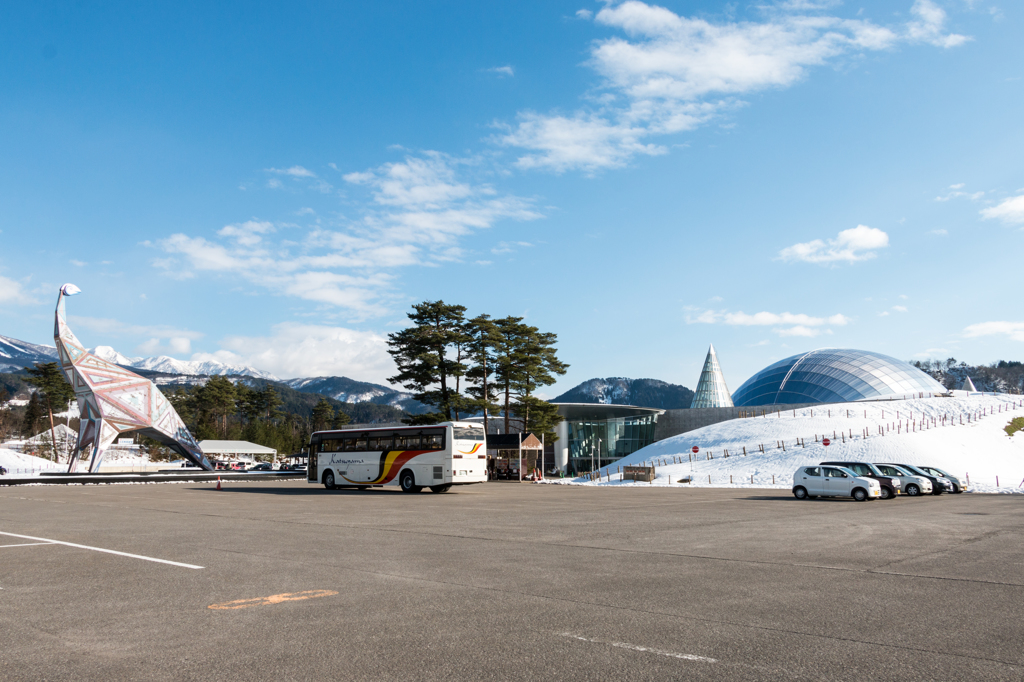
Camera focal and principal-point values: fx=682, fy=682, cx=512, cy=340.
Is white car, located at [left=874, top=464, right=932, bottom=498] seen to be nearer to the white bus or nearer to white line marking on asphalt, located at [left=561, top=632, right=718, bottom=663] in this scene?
the white bus

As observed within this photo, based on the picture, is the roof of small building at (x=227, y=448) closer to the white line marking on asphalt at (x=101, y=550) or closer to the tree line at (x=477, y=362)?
the tree line at (x=477, y=362)

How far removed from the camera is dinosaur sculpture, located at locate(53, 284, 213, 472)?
56.5m

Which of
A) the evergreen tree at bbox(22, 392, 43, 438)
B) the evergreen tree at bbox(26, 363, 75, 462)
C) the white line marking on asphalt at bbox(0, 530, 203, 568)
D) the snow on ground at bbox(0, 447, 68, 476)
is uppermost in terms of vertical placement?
the evergreen tree at bbox(26, 363, 75, 462)

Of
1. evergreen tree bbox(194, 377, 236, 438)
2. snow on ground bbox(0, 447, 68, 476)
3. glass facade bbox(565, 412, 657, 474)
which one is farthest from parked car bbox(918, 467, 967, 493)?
evergreen tree bbox(194, 377, 236, 438)

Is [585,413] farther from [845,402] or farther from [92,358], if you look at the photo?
[92,358]

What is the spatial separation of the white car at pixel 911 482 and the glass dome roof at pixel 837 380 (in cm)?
4680

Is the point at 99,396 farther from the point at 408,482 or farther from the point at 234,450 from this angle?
the point at 234,450

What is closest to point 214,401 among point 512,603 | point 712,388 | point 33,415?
point 33,415

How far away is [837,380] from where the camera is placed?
260ft

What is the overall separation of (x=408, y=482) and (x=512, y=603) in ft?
93.3

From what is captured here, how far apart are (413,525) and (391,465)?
19804 mm

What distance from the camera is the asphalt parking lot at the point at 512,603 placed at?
5.15m

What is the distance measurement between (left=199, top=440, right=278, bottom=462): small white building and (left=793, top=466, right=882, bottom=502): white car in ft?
279

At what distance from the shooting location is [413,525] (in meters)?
16.2
